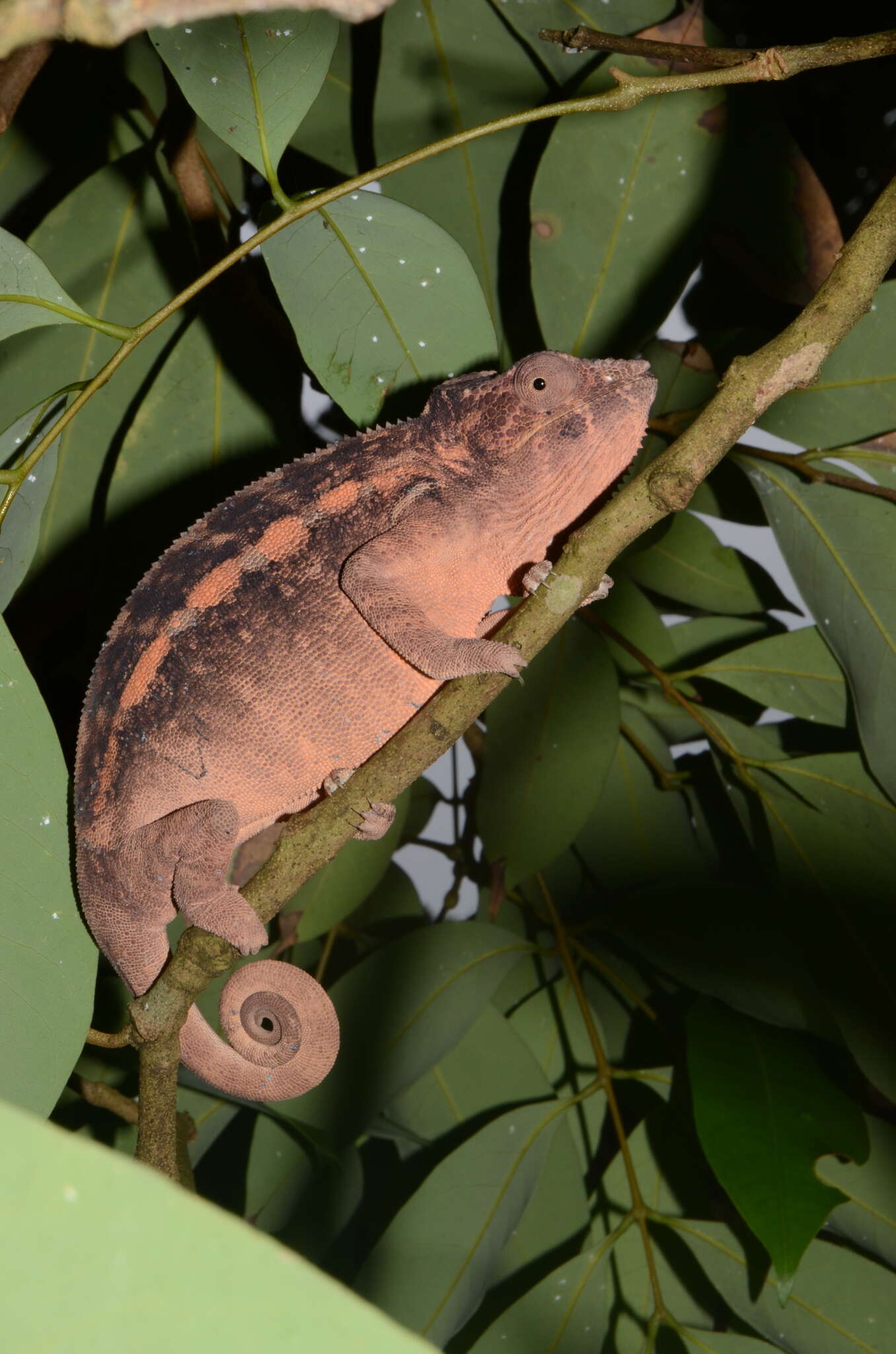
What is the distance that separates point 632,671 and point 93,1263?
1828 millimetres

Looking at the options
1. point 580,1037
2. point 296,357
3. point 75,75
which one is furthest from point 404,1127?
point 75,75

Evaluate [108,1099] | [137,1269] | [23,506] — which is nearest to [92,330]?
[23,506]

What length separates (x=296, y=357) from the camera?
5.24 feet

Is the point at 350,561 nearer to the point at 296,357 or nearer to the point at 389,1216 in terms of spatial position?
the point at 296,357

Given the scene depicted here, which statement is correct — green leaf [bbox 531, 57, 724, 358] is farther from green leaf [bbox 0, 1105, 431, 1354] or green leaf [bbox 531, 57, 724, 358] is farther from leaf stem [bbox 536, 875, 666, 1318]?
green leaf [bbox 0, 1105, 431, 1354]

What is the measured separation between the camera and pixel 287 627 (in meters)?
Result: 1.10

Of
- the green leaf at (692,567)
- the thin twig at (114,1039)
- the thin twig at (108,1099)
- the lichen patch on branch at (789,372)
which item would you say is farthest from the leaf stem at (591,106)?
the green leaf at (692,567)

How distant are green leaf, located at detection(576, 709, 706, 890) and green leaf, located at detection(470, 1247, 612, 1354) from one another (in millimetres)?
669

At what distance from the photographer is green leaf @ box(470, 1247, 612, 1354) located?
1565mm

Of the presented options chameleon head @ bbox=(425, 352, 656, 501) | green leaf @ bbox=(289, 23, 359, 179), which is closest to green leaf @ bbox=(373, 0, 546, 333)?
green leaf @ bbox=(289, 23, 359, 179)

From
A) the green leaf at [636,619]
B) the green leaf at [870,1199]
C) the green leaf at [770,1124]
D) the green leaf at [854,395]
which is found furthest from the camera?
the green leaf at [636,619]

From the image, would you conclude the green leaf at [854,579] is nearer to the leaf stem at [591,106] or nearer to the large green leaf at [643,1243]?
the leaf stem at [591,106]

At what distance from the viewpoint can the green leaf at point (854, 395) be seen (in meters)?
1.42

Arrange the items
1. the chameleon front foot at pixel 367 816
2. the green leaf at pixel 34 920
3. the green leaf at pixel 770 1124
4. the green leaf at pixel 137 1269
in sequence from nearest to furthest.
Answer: the green leaf at pixel 137 1269 < the green leaf at pixel 34 920 < the chameleon front foot at pixel 367 816 < the green leaf at pixel 770 1124
